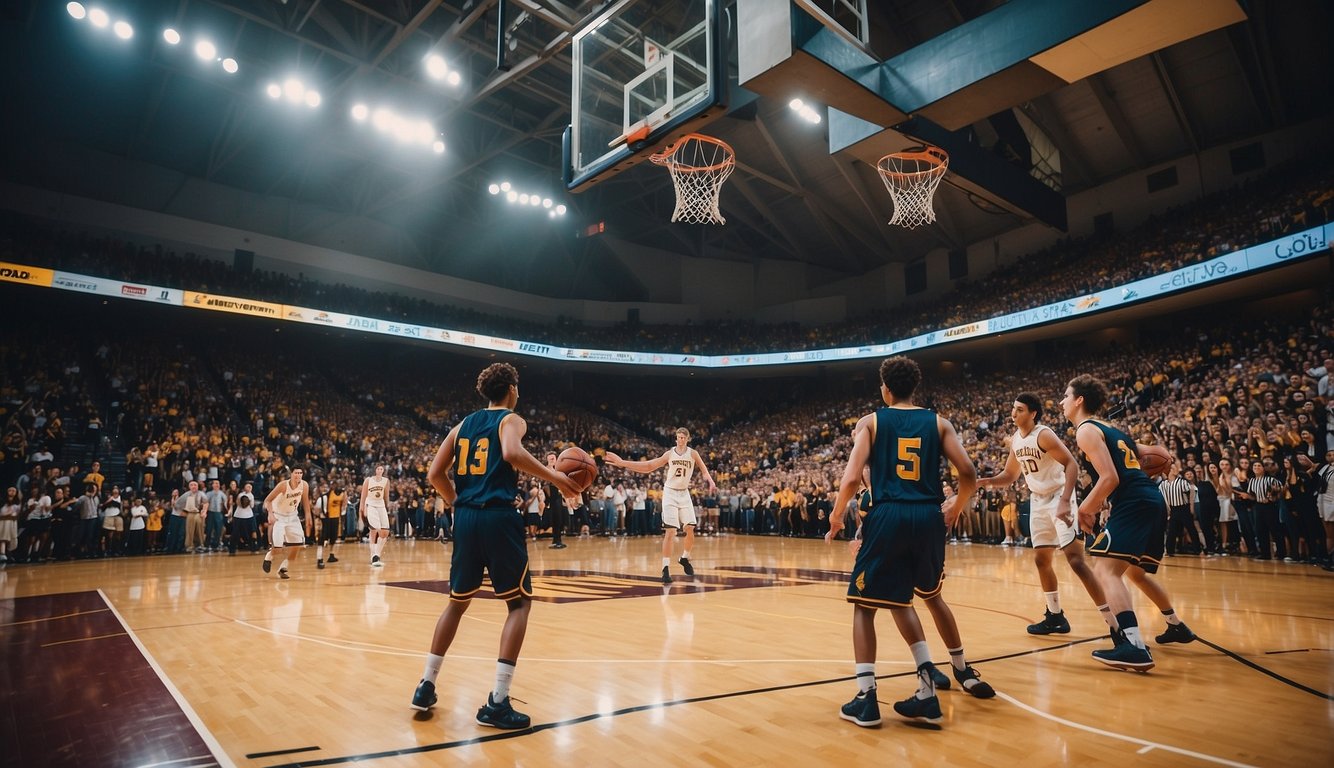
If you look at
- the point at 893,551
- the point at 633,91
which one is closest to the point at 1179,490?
the point at 633,91

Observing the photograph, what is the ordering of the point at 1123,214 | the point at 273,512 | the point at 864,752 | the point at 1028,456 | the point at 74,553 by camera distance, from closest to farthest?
the point at 864,752 < the point at 1028,456 < the point at 273,512 < the point at 74,553 < the point at 1123,214

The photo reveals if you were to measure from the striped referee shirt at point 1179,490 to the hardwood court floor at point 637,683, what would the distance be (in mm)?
4893

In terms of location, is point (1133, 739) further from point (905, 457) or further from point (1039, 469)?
point (1039, 469)

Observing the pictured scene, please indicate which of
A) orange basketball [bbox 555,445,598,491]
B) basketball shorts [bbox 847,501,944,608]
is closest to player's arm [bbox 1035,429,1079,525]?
basketball shorts [bbox 847,501,944,608]

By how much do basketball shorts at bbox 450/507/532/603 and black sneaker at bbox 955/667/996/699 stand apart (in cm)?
258

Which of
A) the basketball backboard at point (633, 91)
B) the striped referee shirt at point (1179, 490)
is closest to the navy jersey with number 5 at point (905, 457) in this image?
the basketball backboard at point (633, 91)

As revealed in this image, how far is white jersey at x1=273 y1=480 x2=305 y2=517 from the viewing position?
35.2 ft

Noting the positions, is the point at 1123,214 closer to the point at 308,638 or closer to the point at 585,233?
the point at 585,233

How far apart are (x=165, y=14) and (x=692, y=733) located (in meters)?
22.2

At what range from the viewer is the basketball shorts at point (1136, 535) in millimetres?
4766

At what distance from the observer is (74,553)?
14.1 m

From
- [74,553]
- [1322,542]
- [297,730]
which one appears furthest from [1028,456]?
[74,553]

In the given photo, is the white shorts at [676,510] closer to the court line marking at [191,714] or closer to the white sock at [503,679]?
the court line marking at [191,714]

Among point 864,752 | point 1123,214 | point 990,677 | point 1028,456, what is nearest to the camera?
point 864,752
